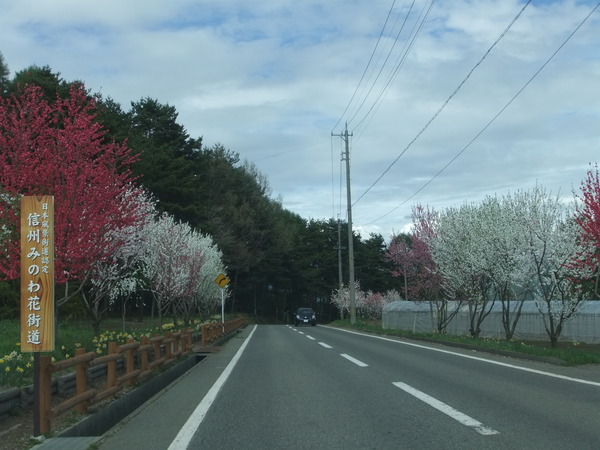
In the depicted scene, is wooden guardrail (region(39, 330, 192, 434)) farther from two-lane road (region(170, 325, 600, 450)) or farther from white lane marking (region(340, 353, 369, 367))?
white lane marking (region(340, 353, 369, 367))

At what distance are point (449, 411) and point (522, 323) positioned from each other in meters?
25.9

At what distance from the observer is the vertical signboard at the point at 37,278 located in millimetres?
6809

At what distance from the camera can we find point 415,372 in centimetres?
1293

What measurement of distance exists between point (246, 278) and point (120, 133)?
4174cm

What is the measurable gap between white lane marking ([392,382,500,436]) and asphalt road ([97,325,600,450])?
0.01 m

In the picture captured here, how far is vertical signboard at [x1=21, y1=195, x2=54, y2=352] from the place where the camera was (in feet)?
22.3

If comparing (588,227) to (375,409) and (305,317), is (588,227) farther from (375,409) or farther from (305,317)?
(305,317)

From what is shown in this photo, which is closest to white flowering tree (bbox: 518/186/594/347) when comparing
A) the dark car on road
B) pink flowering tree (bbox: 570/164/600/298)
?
pink flowering tree (bbox: 570/164/600/298)

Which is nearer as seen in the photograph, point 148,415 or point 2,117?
point 148,415

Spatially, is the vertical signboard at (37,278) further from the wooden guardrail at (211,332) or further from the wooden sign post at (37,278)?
the wooden guardrail at (211,332)

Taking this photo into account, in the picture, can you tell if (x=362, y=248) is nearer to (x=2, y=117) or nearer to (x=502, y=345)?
(x=502, y=345)

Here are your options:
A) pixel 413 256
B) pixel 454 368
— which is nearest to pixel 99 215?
pixel 454 368

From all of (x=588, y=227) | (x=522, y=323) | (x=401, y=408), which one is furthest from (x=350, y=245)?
(x=401, y=408)

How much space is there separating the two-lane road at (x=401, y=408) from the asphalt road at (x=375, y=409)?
14mm
